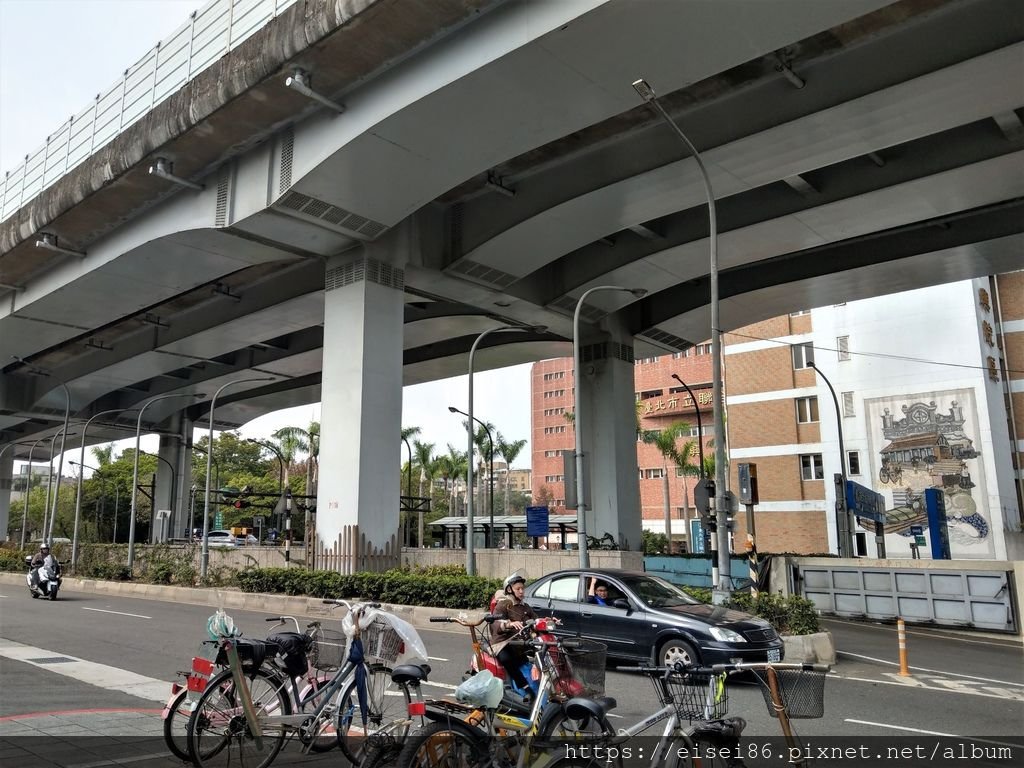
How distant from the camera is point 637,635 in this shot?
11219 millimetres

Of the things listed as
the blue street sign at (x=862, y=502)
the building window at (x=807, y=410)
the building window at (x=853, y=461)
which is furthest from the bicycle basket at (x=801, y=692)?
the building window at (x=807, y=410)

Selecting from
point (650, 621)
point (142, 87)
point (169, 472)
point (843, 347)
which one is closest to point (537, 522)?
point (650, 621)

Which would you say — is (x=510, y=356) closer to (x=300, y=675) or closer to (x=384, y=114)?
(x=384, y=114)

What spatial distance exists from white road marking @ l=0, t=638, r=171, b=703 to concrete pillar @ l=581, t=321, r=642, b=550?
1804 cm

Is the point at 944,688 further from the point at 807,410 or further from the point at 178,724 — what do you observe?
the point at 807,410

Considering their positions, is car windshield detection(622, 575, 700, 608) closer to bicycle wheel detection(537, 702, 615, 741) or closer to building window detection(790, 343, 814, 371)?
bicycle wheel detection(537, 702, 615, 741)

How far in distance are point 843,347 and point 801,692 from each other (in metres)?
50.8

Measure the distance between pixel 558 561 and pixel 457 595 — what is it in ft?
14.2

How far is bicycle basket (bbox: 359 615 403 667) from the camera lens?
19.6 feet

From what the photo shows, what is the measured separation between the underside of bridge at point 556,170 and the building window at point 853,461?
85.1 ft

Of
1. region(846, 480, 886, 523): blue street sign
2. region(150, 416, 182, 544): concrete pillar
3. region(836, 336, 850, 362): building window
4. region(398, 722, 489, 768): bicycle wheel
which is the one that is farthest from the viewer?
region(836, 336, 850, 362): building window

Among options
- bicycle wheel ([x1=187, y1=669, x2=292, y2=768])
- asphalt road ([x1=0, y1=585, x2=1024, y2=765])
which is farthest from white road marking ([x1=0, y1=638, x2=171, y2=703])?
bicycle wheel ([x1=187, y1=669, x2=292, y2=768])

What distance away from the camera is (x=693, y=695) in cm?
452

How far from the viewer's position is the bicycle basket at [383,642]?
→ 235 inches
